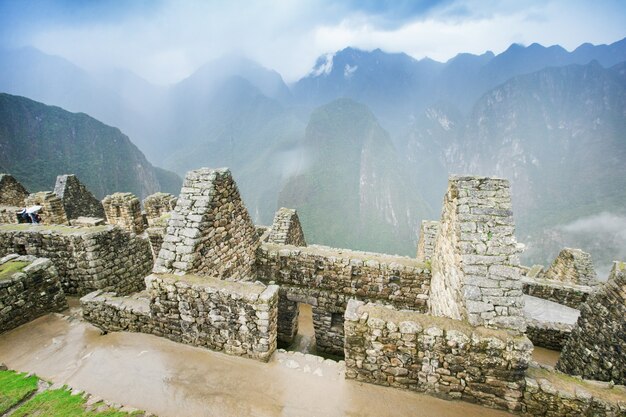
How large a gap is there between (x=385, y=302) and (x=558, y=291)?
8526 mm

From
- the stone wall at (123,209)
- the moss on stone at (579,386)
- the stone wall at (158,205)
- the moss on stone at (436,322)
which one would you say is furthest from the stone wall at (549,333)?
the stone wall at (158,205)

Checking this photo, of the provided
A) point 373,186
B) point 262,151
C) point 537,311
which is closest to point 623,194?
point 373,186

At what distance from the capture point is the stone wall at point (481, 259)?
4.69 meters

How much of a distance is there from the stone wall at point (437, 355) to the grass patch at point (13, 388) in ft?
18.2

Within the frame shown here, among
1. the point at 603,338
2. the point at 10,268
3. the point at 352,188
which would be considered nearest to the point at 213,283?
the point at 10,268

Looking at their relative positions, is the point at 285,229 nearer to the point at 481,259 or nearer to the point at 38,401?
the point at 481,259

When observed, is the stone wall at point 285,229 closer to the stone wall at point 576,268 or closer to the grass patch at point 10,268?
the grass patch at point 10,268

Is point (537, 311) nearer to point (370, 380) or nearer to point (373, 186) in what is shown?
point (370, 380)

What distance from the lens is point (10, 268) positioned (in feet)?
22.7

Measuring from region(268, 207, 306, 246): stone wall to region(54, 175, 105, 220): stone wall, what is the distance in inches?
505

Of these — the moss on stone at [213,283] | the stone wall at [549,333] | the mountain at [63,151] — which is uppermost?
the mountain at [63,151]

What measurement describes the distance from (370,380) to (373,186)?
122984 mm

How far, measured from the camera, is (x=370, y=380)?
5.07m

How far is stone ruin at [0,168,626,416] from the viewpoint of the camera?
445cm
